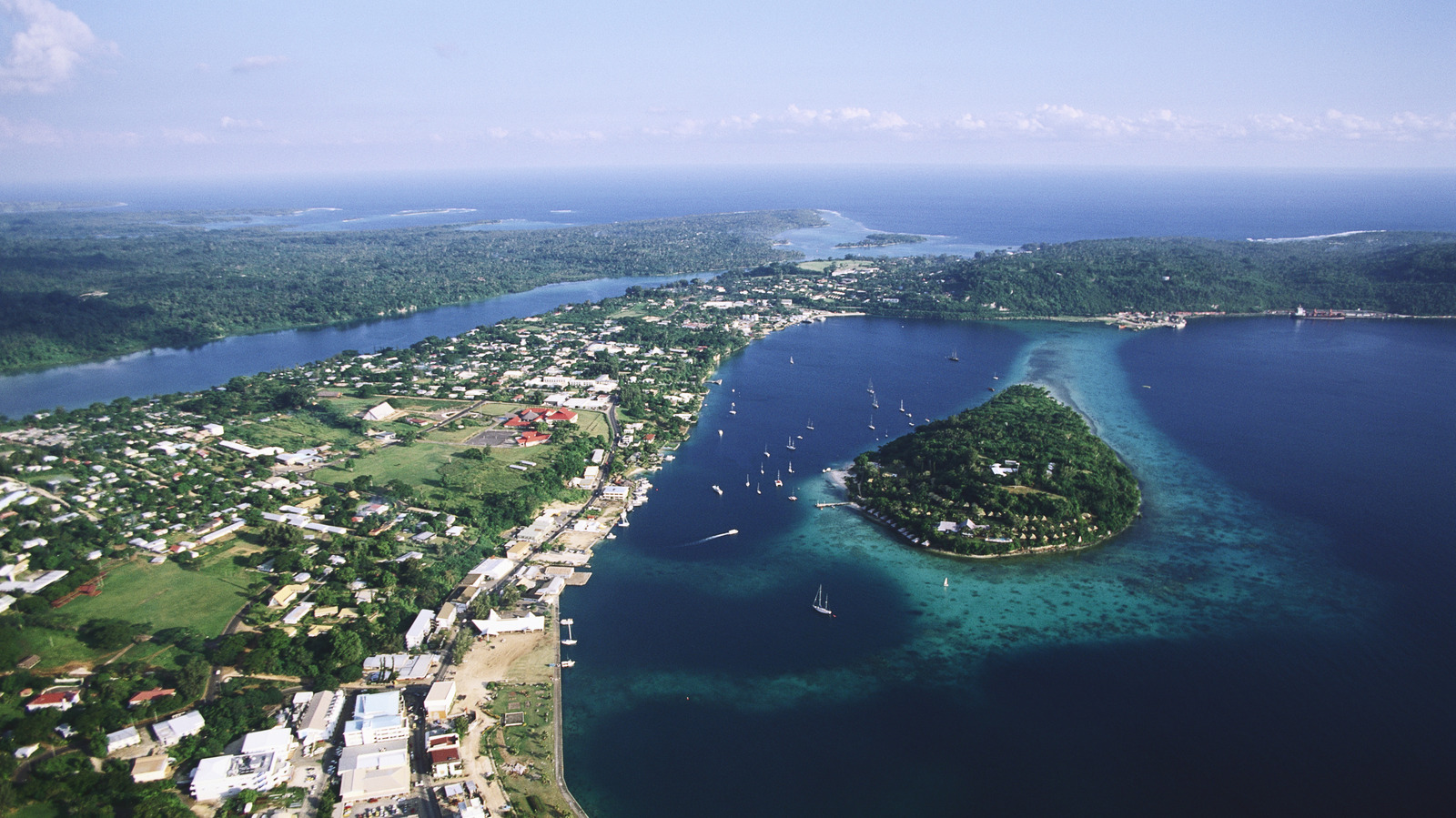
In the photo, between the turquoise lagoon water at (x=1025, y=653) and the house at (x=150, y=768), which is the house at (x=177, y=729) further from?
the turquoise lagoon water at (x=1025, y=653)

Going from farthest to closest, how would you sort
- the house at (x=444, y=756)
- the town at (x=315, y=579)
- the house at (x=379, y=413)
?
the house at (x=379, y=413), the town at (x=315, y=579), the house at (x=444, y=756)

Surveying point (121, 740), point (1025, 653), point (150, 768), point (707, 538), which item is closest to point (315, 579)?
point (121, 740)

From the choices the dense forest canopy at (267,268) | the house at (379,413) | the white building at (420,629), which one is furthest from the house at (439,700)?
the dense forest canopy at (267,268)

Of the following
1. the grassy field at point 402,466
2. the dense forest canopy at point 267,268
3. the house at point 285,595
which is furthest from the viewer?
the dense forest canopy at point 267,268

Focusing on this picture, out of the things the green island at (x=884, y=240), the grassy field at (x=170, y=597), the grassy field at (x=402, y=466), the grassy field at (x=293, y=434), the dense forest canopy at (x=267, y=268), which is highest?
the green island at (x=884, y=240)

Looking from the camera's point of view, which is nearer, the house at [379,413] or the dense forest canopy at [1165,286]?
the house at [379,413]

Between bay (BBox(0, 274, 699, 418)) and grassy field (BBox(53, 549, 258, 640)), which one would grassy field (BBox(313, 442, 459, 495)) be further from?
A: bay (BBox(0, 274, 699, 418))

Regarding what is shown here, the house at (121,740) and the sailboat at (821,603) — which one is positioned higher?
the sailboat at (821,603)
